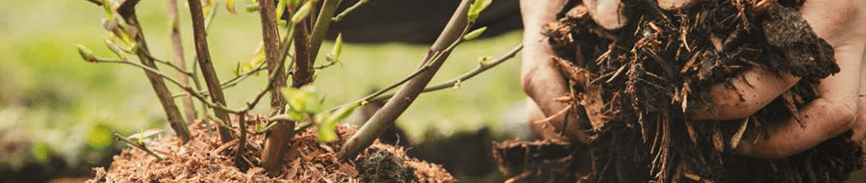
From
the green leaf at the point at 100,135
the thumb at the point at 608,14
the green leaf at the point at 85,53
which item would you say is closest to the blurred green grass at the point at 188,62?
the green leaf at the point at 100,135

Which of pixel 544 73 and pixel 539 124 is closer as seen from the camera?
pixel 544 73

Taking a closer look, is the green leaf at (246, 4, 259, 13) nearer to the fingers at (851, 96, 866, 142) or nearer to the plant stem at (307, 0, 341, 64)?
the plant stem at (307, 0, 341, 64)

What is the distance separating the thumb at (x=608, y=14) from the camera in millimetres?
1454

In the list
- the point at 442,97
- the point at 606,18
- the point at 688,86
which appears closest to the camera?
the point at 688,86

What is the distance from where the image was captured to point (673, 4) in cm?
136

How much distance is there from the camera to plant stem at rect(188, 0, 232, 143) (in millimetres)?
1242

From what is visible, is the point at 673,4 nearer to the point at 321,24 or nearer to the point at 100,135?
the point at 321,24

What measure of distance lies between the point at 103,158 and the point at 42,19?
A: 567 cm

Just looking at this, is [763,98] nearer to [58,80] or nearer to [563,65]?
[563,65]

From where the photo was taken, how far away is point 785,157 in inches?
61.6

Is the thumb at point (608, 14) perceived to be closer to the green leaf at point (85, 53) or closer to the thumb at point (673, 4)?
the thumb at point (673, 4)

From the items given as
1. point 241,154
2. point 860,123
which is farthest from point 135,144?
point 860,123

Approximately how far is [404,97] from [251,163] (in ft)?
0.80

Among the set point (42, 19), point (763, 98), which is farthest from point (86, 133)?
point (42, 19)
